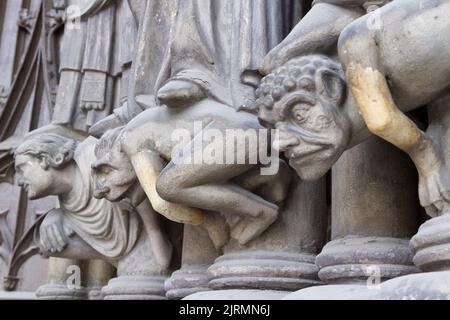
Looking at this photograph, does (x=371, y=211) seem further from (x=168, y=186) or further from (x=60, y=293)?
(x=60, y=293)

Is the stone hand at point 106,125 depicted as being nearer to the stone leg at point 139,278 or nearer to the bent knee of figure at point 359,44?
the stone leg at point 139,278

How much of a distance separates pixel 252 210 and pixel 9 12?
8.69ft

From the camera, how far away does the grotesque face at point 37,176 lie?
2.83 m

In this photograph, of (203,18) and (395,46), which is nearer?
(395,46)

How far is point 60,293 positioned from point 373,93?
1.96m

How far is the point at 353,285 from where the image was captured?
63.2 inches

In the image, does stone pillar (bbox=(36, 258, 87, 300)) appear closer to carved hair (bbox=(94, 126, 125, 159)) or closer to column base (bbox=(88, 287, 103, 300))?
column base (bbox=(88, 287, 103, 300))

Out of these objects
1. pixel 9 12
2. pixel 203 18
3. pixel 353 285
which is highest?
pixel 9 12

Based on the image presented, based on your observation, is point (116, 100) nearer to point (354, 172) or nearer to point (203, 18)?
point (203, 18)

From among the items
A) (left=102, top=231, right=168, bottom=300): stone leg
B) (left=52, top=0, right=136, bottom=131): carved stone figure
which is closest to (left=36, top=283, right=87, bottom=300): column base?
(left=102, top=231, right=168, bottom=300): stone leg

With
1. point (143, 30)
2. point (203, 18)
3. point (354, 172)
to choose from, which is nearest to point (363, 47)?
point (354, 172)

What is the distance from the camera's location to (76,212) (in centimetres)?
288

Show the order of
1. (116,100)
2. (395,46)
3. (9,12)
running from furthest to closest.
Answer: (9,12) < (116,100) < (395,46)

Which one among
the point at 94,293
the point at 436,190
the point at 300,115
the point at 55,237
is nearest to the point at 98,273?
the point at 94,293
